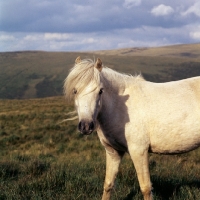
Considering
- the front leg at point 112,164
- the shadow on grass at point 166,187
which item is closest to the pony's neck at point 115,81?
the front leg at point 112,164

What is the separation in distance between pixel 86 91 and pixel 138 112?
0.90 metres

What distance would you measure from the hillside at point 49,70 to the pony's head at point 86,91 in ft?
379

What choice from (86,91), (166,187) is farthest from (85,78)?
(166,187)

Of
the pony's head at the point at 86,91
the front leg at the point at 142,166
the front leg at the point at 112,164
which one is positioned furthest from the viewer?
the front leg at the point at 112,164

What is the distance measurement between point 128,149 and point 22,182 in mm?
1945

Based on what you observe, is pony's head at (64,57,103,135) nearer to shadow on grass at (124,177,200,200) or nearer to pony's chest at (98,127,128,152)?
pony's chest at (98,127,128,152)

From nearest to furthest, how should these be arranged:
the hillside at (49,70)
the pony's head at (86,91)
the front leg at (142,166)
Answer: the pony's head at (86,91), the front leg at (142,166), the hillside at (49,70)

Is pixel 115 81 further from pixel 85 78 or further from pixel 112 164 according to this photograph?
pixel 112 164

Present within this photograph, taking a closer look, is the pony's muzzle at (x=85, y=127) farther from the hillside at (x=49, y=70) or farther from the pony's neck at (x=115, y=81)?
the hillside at (x=49, y=70)

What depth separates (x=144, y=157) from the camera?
4188 millimetres

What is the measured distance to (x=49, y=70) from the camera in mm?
151875

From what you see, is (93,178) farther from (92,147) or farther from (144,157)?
(92,147)

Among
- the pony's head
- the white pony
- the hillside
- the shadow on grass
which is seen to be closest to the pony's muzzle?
the pony's head

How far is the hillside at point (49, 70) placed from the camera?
127062 mm
